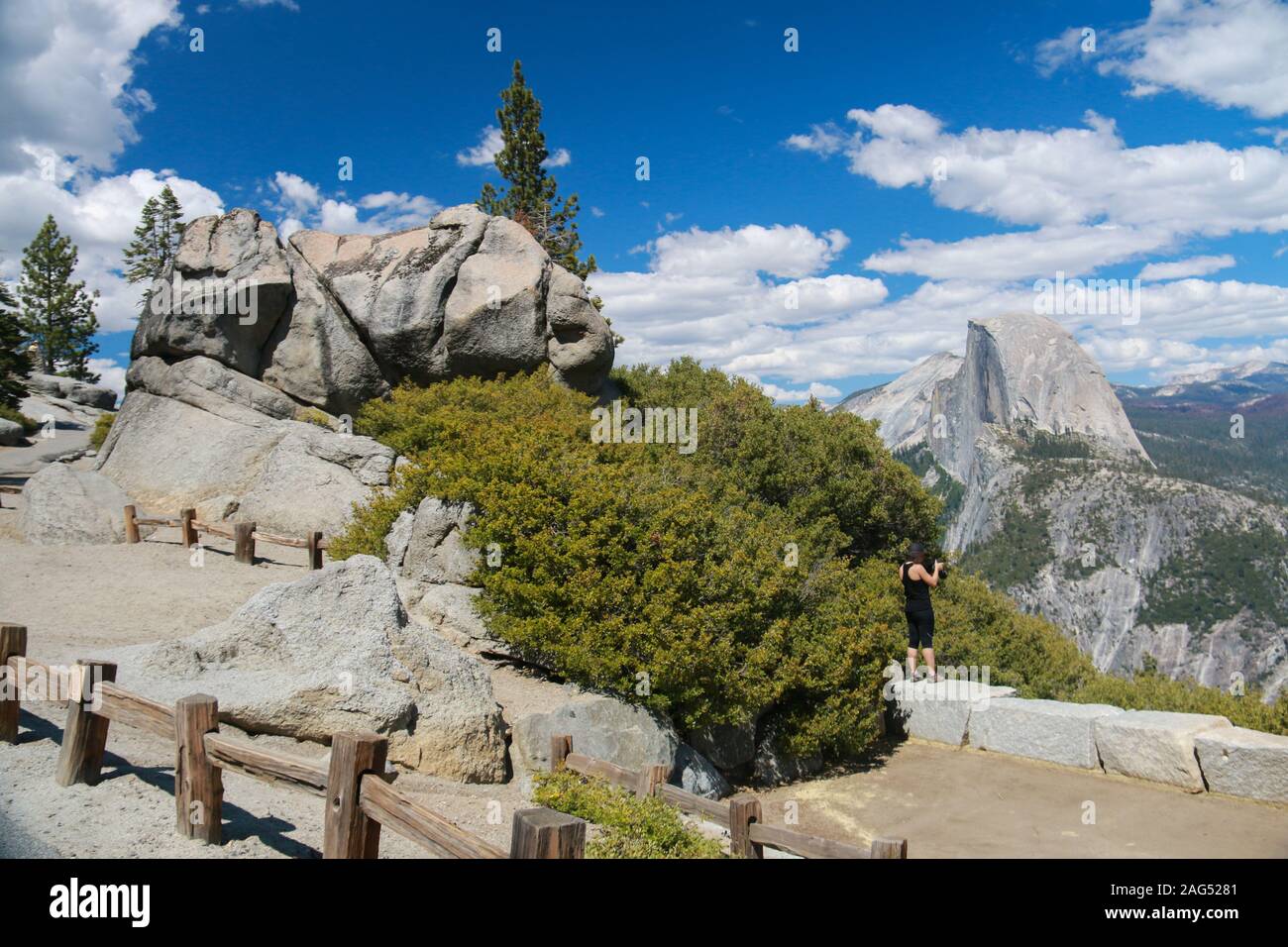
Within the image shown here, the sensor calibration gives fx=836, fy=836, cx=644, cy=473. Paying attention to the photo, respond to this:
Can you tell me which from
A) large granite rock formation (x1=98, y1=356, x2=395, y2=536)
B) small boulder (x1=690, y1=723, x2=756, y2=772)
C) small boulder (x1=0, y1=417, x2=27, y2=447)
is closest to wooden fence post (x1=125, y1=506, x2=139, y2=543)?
large granite rock formation (x1=98, y1=356, x2=395, y2=536)

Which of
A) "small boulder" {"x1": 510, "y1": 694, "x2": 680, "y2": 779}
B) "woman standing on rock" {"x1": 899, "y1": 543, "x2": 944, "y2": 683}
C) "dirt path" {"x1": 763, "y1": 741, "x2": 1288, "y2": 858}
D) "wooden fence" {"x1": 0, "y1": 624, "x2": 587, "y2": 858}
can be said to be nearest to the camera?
"wooden fence" {"x1": 0, "y1": 624, "x2": 587, "y2": 858}

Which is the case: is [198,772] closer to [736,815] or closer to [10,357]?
[736,815]

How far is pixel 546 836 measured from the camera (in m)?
4.25

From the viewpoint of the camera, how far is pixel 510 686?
12.6m

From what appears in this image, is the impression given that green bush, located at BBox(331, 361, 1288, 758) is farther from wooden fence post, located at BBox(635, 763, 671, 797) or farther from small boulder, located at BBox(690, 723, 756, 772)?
wooden fence post, located at BBox(635, 763, 671, 797)

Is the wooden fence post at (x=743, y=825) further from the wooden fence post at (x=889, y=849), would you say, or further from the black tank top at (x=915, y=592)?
the black tank top at (x=915, y=592)

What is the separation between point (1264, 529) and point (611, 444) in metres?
158

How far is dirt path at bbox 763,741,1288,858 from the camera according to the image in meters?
9.49

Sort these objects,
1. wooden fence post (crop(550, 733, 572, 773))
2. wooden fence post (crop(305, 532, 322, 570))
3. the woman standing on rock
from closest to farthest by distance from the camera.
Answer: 1. wooden fence post (crop(550, 733, 572, 773))
2. the woman standing on rock
3. wooden fence post (crop(305, 532, 322, 570))

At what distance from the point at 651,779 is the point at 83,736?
511 cm

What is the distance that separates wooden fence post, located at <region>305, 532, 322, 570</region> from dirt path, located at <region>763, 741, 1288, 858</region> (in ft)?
35.9

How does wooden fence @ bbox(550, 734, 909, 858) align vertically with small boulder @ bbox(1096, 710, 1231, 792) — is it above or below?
above

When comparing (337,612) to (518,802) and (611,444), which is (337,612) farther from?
(611,444)
